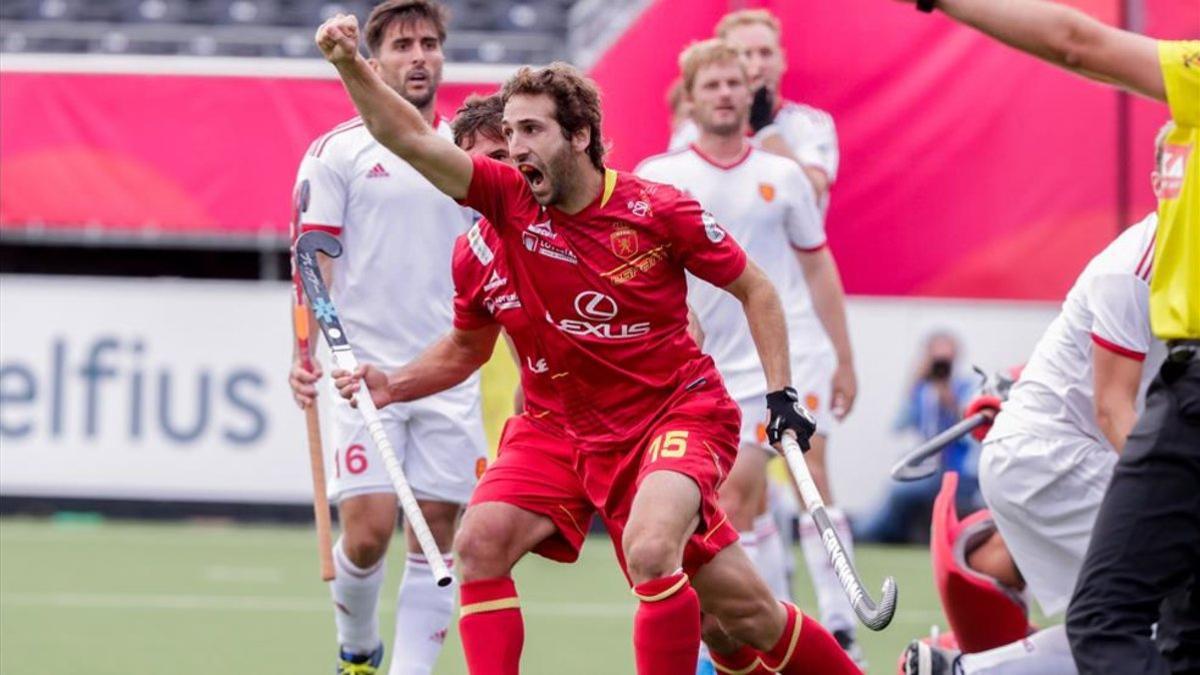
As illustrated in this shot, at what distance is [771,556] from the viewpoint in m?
8.30

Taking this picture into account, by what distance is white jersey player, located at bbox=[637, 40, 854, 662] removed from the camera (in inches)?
312

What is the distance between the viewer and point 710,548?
5551 millimetres

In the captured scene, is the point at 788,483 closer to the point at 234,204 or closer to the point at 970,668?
the point at 234,204

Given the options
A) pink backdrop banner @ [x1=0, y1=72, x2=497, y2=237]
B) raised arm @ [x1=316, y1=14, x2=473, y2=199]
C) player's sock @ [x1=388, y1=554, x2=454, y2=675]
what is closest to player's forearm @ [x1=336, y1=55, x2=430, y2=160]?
raised arm @ [x1=316, y1=14, x2=473, y2=199]

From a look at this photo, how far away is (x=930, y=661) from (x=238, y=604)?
441cm

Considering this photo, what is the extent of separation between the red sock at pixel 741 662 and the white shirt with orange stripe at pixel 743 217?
2056mm

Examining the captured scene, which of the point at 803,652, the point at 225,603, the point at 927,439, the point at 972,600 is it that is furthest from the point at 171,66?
Result: the point at 803,652

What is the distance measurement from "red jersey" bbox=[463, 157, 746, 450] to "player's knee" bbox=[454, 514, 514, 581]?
34 cm

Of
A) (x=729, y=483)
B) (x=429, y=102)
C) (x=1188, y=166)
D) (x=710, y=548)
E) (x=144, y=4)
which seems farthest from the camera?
(x=144, y=4)

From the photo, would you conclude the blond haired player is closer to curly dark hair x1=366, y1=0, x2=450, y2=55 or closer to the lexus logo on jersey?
curly dark hair x1=366, y1=0, x2=450, y2=55

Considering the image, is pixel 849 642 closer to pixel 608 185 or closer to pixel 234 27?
pixel 608 185

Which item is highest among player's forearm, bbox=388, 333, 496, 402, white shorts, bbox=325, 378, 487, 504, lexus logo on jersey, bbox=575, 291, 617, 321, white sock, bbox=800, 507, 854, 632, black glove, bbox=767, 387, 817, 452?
lexus logo on jersey, bbox=575, 291, 617, 321

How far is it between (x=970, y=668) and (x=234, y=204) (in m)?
7.88

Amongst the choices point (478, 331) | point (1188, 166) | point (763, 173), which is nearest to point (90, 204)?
point (763, 173)
